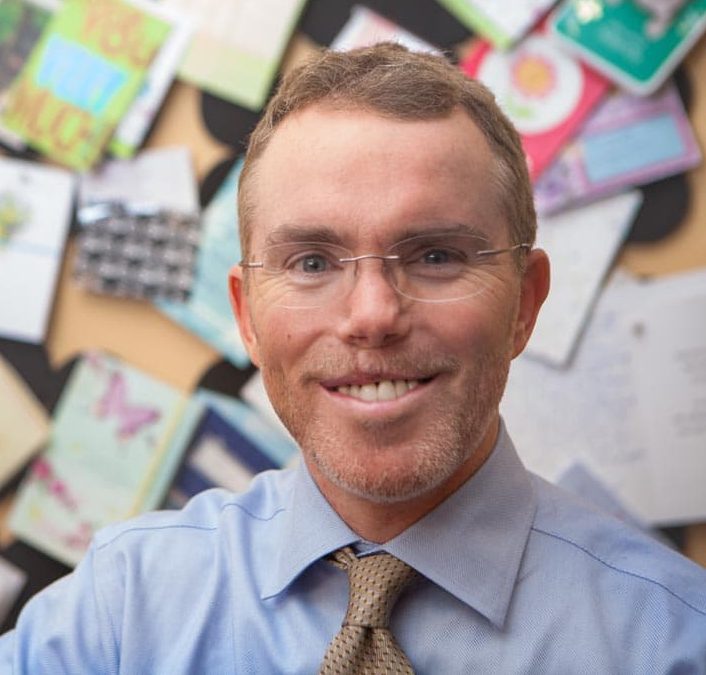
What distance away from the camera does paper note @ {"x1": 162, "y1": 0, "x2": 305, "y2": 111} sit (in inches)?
47.1

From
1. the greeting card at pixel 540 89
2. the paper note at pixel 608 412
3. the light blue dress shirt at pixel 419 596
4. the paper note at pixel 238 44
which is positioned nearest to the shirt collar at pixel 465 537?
the light blue dress shirt at pixel 419 596

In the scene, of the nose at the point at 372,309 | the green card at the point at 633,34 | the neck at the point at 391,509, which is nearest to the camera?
the nose at the point at 372,309

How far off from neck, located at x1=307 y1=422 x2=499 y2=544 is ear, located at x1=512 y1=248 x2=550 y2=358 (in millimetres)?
94

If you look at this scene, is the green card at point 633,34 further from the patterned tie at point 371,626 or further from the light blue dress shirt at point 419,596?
the patterned tie at point 371,626

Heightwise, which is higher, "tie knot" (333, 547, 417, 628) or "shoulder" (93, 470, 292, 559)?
"tie knot" (333, 547, 417, 628)

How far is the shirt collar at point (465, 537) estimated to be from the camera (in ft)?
2.42

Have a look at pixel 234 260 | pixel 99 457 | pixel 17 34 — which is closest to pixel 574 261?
pixel 234 260

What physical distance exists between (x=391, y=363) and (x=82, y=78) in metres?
0.78

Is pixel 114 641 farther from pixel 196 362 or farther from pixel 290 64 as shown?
pixel 290 64

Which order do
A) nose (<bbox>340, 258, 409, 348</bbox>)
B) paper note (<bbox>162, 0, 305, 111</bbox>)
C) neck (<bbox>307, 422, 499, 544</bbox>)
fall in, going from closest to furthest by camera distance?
nose (<bbox>340, 258, 409, 348</bbox>)
neck (<bbox>307, 422, 499, 544</bbox>)
paper note (<bbox>162, 0, 305, 111</bbox>)

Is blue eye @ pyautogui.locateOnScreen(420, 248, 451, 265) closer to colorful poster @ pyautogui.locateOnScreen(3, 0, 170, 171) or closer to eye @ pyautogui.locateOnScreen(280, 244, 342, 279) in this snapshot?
eye @ pyautogui.locateOnScreen(280, 244, 342, 279)

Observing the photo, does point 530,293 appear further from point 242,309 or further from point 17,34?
point 17,34

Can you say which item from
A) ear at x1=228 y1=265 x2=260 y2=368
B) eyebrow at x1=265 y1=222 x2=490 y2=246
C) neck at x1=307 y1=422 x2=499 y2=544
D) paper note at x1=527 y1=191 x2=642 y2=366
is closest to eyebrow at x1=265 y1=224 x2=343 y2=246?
eyebrow at x1=265 y1=222 x2=490 y2=246

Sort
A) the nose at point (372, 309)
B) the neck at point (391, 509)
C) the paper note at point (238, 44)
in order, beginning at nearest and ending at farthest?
the nose at point (372, 309)
the neck at point (391, 509)
the paper note at point (238, 44)
